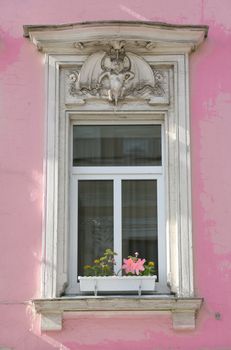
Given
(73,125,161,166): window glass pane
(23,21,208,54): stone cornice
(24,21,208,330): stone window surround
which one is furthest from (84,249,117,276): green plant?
(23,21,208,54): stone cornice

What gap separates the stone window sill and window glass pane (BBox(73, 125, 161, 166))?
1.46 meters

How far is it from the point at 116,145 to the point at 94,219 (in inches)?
32.3

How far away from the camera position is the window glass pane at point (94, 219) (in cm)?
734

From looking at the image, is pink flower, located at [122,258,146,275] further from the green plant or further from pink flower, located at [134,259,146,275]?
the green plant

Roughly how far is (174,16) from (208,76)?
2.43 feet

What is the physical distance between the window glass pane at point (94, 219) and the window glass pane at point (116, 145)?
10.1 inches

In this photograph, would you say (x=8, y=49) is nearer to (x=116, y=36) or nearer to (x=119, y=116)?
(x=116, y=36)

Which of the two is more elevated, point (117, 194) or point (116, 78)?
point (116, 78)

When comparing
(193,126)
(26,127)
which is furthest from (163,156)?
(26,127)

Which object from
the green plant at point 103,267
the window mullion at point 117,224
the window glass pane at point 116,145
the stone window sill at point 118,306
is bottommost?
the stone window sill at point 118,306

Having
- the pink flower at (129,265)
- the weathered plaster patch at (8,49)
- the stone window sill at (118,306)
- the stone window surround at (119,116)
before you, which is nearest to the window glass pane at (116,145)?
the stone window surround at (119,116)

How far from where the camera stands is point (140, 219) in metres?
7.42

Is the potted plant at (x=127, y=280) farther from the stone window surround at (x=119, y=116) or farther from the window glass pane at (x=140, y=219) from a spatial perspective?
the window glass pane at (x=140, y=219)

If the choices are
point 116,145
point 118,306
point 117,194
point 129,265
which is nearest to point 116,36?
point 116,145
